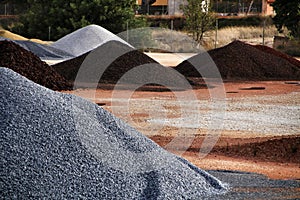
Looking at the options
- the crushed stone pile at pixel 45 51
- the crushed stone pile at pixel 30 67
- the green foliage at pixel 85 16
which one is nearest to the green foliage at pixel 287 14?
the green foliage at pixel 85 16

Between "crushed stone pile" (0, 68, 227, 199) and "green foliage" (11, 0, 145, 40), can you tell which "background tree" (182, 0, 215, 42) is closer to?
"green foliage" (11, 0, 145, 40)

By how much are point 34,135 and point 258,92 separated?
11.8 metres

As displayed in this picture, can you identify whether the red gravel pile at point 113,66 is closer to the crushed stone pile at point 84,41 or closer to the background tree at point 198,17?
the crushed stone pile at point 84,41

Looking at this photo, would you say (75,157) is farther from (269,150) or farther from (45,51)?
(45,51)

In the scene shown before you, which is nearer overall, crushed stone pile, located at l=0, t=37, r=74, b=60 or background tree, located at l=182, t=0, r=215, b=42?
crushed stone pile, located at l=0, t=37, r=74, b=60

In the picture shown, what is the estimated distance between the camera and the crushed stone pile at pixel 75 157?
6.18m

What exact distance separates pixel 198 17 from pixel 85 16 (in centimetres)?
625

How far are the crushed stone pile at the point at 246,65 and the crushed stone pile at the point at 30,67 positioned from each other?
18.6 ft

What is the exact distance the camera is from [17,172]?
6.14m

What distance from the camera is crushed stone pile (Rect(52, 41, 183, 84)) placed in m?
18.3

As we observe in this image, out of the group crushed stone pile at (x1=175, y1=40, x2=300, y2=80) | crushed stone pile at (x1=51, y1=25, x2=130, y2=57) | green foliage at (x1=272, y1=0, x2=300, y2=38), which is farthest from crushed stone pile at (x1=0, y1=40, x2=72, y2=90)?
green foliage at (x1=272, y1=0, x2=300, y2=38)

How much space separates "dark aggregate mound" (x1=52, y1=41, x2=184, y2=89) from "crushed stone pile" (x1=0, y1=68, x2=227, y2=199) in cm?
1064

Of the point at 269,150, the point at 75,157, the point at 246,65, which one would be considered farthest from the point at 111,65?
the point at 75,157

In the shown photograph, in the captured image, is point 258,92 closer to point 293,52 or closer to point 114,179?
point 114,179
